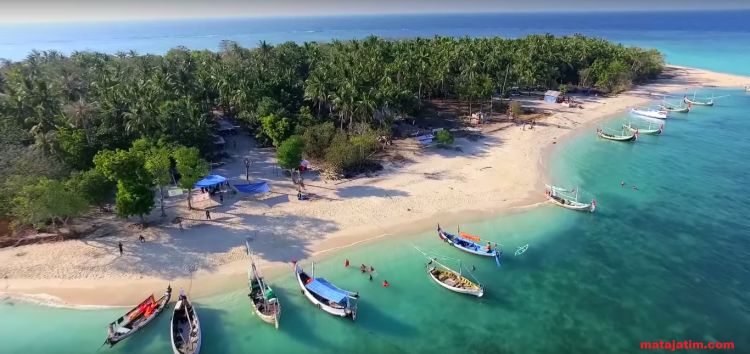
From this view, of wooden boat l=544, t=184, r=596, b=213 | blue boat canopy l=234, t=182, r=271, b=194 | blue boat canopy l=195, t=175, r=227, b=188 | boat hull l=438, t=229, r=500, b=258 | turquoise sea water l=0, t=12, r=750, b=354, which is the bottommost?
turquoise sea water l=0, t=12, r=750, b=354

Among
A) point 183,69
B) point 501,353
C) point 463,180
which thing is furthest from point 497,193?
point 183,69

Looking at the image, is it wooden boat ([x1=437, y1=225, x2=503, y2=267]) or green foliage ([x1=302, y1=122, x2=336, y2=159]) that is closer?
wooden boat ([x1=437, y1=225, x2=503, y2=267])

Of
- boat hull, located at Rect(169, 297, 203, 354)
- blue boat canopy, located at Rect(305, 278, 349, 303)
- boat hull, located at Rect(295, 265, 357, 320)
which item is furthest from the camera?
blue boat canopy, located at Rect(305, 278, 349, 303)

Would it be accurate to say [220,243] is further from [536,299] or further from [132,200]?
[536,299]

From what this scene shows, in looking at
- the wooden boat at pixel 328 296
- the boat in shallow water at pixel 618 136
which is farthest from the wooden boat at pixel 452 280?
the boat in shallow water at pixel 618 136

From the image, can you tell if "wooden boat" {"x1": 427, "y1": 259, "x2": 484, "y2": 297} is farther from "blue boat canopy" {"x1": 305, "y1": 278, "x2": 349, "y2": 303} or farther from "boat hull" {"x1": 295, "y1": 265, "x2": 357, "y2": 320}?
"blue boat canopy" {"x1": 305, "y1": 278, "x2": 349, "y2": 303}

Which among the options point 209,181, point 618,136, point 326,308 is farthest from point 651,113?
point 209,181

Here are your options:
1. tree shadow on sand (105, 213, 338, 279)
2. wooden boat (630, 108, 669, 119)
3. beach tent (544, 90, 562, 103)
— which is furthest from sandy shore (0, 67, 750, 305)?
wooden boat (630, 108, 669, 119)
